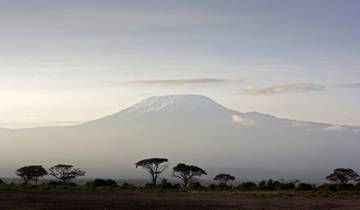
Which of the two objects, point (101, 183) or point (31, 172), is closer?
point (101, 183)

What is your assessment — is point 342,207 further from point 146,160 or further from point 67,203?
point 146,160

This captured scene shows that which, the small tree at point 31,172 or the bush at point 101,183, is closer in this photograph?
the bush at point 101,183

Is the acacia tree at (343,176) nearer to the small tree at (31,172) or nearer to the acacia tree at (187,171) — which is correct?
the acacia tree at (187,171)

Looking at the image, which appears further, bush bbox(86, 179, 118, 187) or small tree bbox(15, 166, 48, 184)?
Answer: small tree bbox(15, 166, 48, 184)

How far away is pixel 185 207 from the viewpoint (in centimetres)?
4191

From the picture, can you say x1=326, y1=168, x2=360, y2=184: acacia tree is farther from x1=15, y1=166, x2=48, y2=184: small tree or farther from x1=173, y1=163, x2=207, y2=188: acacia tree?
x1=15, y1=166, x2=48, y2=184: small tree

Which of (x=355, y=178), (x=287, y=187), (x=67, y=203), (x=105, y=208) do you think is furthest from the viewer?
(x=355, y=178)

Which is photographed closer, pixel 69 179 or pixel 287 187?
pixel 287 187

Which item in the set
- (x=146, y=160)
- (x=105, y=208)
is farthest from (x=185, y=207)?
(x=146, y=160)

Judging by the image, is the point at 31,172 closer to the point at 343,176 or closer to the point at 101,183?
the point at 101,183

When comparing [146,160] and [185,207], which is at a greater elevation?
[146,160]

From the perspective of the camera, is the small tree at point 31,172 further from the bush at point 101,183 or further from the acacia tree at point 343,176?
the acacia tree at point 343,176

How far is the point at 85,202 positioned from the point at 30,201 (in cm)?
358

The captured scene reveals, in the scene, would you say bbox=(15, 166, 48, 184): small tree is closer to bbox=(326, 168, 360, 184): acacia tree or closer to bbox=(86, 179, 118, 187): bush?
bbox=(86, 179, 118, 187): bush
